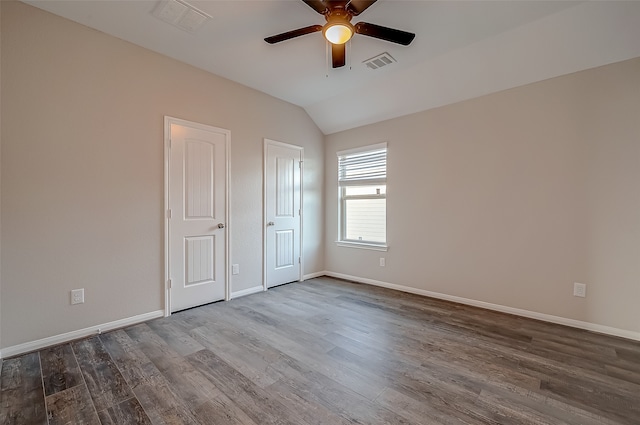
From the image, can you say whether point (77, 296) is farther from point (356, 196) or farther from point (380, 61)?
point (380, 61)

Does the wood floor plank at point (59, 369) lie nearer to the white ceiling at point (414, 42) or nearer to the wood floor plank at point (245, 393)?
the wood floor plank at point (245, 393)

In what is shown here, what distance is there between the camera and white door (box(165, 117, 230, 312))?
124 inches

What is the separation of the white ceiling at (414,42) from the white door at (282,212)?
3.37 ft

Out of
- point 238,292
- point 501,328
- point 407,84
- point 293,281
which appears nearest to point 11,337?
point 238,292

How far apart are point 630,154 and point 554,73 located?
3.43 feet

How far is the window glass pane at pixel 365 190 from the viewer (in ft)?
14.2

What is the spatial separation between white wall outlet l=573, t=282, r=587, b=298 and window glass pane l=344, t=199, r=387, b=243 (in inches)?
87.0

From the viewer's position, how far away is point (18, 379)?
1929 mm

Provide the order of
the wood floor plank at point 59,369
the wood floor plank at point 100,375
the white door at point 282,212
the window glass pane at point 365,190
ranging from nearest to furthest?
the wood floor plank at point 100,375 < the wood floor plank at point 59,369 < the white door at point 282,212 < the window glass pane at point 365,190

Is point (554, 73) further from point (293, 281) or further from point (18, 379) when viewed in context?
point (18, 379)

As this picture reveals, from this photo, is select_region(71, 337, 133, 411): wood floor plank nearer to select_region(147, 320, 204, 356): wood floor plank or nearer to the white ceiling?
select_region(147, 320, 204, 356): wood floor plank

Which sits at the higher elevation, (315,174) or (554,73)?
(554,73)

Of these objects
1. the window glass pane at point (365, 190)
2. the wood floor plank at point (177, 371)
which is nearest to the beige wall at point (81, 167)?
the wood floor plank at point (177, 371)

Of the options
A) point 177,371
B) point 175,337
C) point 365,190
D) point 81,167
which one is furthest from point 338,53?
point 175,337
